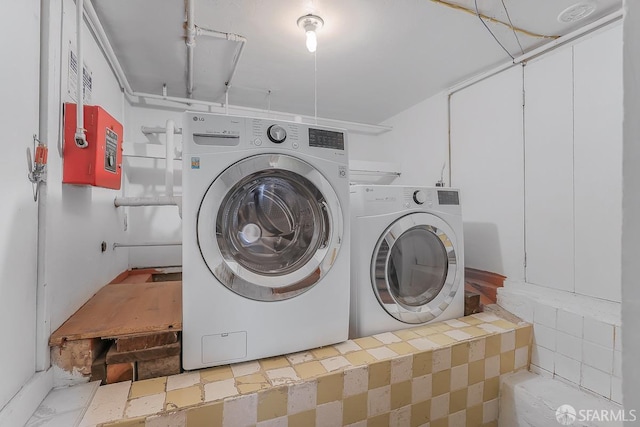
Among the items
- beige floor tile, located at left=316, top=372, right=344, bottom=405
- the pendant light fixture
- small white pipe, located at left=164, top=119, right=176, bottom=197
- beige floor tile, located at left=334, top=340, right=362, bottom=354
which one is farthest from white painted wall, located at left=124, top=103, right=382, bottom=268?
beige floor tile, located at left=316, top=372, right=344, bottom=405

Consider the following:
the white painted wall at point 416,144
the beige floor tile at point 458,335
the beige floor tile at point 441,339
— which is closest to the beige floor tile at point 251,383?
the beige floor tile at point 441,339

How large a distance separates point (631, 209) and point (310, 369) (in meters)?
1.15

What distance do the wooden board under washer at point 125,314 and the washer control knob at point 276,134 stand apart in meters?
0.85

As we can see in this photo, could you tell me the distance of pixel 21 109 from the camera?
975 mm

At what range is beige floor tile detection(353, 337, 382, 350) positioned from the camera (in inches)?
56.1

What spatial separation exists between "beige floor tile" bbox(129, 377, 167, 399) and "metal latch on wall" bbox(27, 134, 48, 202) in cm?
76

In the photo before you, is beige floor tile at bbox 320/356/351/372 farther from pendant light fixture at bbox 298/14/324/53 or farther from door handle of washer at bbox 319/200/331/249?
pendant light fixture at bbox 298/14/324/53

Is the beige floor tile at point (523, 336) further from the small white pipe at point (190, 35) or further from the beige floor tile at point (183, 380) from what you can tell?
the small white pipe at point (190, 35)

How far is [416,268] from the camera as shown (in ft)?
5.98

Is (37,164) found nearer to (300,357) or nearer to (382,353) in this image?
(300,357)

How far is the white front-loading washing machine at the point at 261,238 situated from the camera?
46.2 inches

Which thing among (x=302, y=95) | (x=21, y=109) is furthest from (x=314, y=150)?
(x=302, y=95)

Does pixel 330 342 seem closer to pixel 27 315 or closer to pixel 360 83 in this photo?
pixel 27 315

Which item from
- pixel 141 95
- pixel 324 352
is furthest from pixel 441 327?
pixel 141 95
